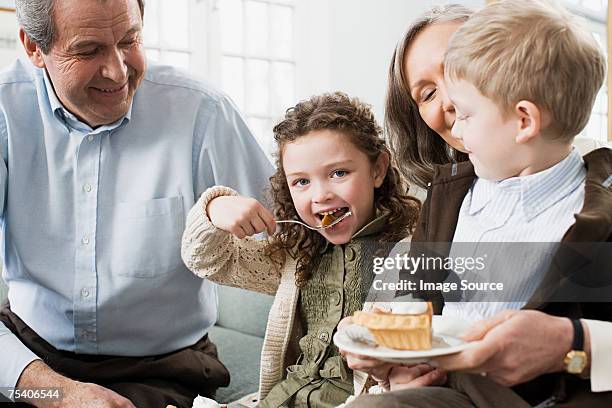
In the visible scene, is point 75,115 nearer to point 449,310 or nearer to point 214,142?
point 214,142

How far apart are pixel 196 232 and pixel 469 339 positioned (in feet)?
2.44

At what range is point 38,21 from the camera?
158cm

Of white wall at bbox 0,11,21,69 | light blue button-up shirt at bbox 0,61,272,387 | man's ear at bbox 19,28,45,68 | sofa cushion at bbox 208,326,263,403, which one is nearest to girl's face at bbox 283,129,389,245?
light blue button-up shirt at bbox 0,61,272,387

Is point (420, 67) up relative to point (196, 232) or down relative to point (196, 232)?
up

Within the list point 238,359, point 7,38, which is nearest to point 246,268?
point 238,359

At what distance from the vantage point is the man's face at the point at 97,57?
1.54 meters

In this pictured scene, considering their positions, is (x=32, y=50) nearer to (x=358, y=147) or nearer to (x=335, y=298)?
(x=358, y=147)

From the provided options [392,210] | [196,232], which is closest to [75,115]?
[196,232]

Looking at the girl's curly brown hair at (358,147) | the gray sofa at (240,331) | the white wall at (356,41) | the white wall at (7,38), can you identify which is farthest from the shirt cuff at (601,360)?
the white wall at (356,41)

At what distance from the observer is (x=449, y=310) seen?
3.69 feet

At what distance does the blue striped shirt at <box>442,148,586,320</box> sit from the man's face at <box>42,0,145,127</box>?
0.92 metres

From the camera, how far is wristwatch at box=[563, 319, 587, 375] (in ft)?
3.01

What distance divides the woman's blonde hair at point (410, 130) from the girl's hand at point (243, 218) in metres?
0.31

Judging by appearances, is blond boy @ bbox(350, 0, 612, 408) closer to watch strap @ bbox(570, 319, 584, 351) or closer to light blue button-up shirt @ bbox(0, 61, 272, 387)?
watch strap @ bbox(570, 319, 584, 351)
